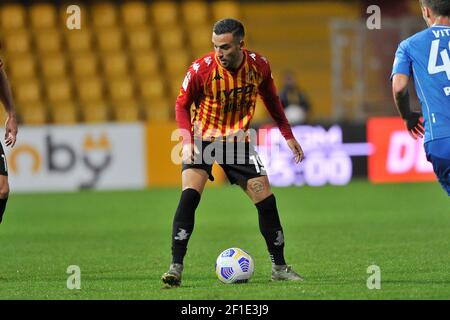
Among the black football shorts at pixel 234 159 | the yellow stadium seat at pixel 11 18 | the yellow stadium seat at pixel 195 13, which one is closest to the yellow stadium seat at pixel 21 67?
the yellow stadium seat at pixel 11 18

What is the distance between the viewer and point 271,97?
790 centimetres

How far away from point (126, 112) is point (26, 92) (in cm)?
234

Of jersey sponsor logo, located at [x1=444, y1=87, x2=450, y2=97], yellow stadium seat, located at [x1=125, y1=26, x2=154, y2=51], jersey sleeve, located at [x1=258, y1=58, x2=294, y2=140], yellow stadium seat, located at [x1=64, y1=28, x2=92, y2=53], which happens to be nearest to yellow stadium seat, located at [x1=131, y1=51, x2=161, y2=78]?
yellow stadium seat, located at [x1=125, y1=26, x2=154, y2=51]

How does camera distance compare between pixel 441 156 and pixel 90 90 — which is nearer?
pixel 441 156

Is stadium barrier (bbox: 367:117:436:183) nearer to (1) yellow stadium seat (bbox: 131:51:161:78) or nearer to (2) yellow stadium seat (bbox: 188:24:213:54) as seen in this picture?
(2) yellow stadium seat (bbox: 188:24:213:54)

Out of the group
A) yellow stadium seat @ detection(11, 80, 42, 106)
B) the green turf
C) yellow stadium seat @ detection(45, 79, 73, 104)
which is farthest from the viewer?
yellow stadium seat @ detection(45, 79, 73, 104)

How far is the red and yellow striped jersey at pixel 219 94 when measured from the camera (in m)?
7.51

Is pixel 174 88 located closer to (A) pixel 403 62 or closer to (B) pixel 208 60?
(B) pixel 208 60

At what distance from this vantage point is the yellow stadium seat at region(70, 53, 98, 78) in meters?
23.0

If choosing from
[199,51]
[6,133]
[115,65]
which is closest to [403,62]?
[6,133]

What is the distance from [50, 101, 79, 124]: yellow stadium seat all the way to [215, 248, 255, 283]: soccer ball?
13909mm
